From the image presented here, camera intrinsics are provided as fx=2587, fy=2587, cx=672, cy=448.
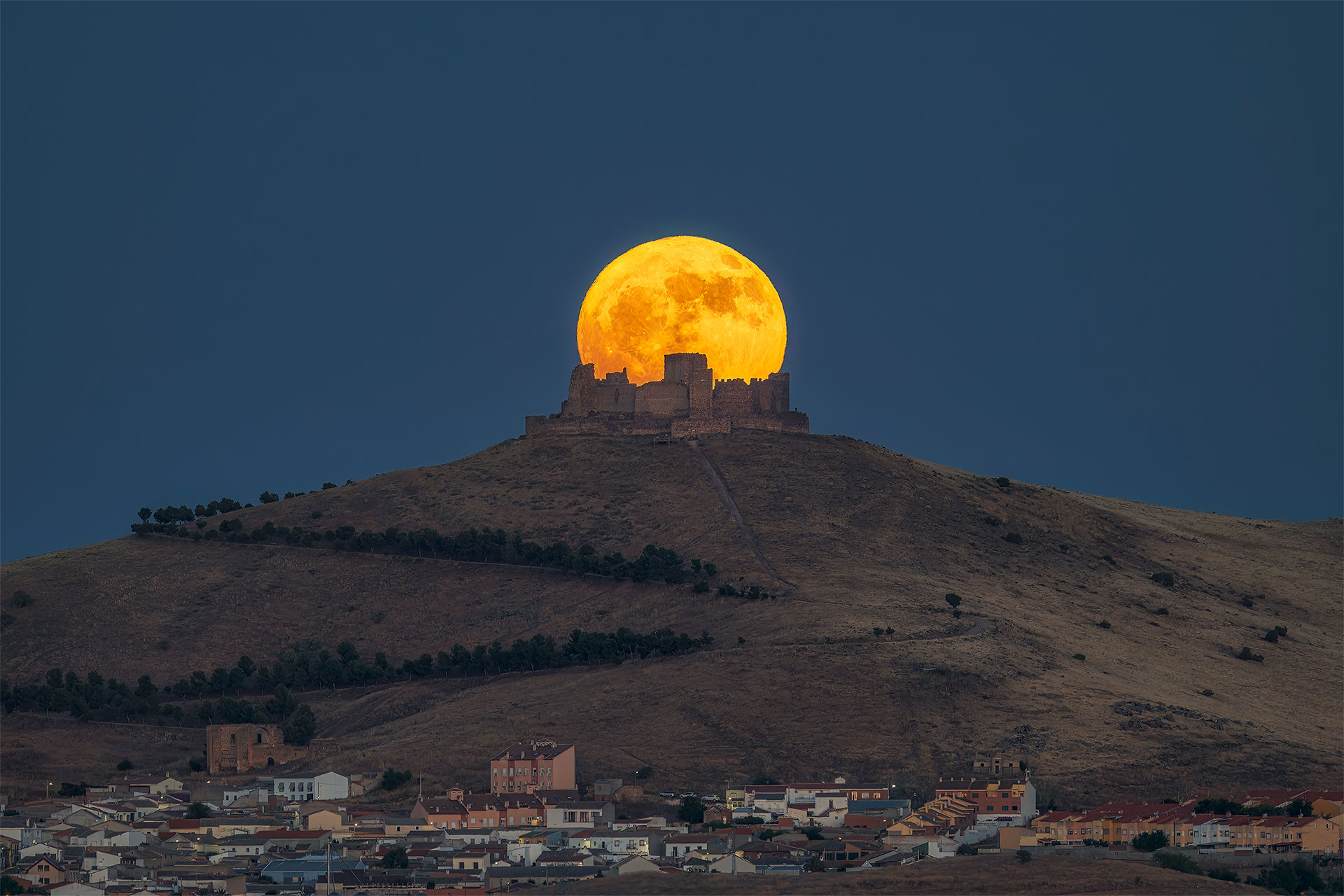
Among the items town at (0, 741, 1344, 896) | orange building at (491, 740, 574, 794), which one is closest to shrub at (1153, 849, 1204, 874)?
town at (0, 741, 1344, 896)

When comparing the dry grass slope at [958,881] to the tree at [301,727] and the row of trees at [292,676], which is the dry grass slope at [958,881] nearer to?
the tree at [301,727]

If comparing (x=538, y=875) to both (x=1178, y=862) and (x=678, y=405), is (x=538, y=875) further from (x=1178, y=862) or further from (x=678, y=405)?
(x=678, y=405)

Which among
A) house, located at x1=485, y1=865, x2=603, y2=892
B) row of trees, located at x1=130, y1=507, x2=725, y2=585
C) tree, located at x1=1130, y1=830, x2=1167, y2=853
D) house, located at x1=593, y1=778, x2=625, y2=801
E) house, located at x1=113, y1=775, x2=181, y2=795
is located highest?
row of trees, located at x1=130, y1=507, x2=725, y2=585

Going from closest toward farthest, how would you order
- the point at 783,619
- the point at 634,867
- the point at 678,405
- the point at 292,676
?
1. the point at 634,867
2. the point at 783,619
3. the point at 292,676
4. the point at 678,405

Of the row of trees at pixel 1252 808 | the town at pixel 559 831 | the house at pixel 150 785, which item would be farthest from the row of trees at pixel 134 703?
the row of trees at pixel 1252 808

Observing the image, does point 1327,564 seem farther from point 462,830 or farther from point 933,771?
point 462,830

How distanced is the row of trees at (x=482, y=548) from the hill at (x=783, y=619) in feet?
2.79

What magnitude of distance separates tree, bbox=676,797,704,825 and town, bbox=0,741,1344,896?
8 cm

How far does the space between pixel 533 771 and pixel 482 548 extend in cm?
3373

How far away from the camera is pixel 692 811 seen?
95.2 m

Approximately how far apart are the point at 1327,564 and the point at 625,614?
152ft

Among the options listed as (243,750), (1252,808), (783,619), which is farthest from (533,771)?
(1252,808)

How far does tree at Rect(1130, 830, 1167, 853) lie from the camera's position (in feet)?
285

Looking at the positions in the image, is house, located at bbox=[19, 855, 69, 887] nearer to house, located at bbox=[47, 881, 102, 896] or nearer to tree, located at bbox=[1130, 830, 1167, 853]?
house, located at bbox=[47, 881, 102, 896]
